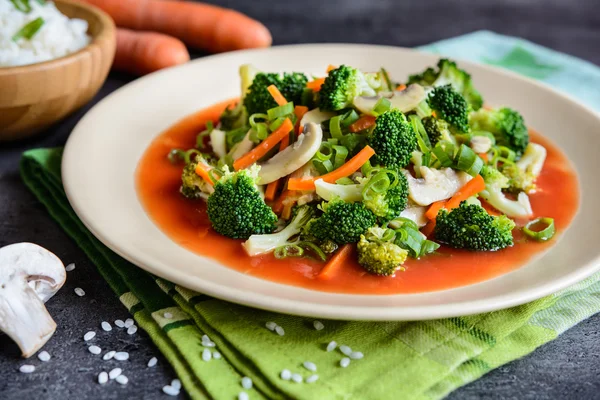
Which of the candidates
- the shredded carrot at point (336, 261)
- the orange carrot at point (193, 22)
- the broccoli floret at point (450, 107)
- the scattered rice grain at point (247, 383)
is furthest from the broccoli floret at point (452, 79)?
the orange carrot at point (193, 22)

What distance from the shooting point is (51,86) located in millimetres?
4250

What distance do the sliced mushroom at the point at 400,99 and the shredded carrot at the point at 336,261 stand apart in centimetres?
84

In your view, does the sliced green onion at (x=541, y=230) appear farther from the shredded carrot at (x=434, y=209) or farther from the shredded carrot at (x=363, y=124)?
the shredded carrot at (x=363, y=124)

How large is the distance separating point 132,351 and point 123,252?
0.42 metres

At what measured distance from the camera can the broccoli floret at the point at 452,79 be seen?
430 centimetres

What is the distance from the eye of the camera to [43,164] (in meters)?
4.20

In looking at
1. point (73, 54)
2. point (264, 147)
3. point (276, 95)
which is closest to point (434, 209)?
point (264, 147)

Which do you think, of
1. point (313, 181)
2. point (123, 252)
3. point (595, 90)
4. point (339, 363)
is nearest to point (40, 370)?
point (123, 252)

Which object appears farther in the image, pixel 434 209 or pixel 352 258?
pixel 434 209

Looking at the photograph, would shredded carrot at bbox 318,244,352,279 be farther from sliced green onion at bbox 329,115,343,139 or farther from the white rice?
the white rice

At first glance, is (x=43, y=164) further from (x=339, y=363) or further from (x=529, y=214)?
(x=529, y=214)

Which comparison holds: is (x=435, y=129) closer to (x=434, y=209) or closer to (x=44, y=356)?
(x=434, y=209)

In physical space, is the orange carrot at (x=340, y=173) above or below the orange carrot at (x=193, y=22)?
above

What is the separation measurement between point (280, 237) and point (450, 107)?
1251 mm
